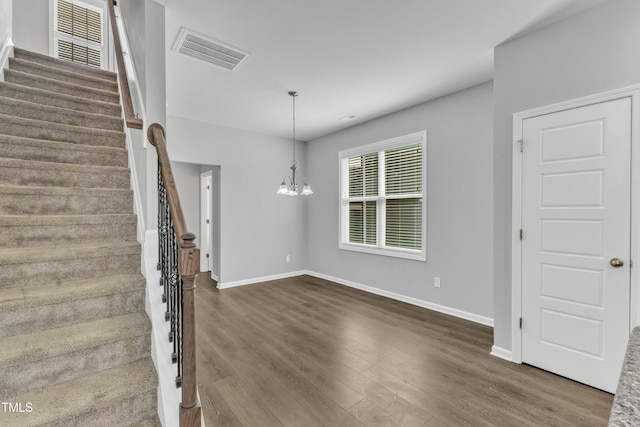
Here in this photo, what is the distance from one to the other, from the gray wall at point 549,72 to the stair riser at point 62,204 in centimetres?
322

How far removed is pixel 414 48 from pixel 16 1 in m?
5.67

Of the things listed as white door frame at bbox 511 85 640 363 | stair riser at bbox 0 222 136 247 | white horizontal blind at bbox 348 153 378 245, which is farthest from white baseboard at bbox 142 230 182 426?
white horizontal blind at bbox 348 153 378 245

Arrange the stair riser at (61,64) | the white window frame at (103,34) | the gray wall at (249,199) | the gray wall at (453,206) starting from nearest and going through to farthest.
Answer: the stair riser at (61,64)
the gray wall at (453,206)
the white window frame at (103,34)
the gray wall at (249,199)

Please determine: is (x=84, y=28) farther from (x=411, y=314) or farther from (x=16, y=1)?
(x=411, y=314)

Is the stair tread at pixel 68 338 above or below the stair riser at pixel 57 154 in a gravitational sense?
below

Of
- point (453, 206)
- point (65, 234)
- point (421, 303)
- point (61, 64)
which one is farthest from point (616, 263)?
point (61, 64)

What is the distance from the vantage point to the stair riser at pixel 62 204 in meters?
1.91

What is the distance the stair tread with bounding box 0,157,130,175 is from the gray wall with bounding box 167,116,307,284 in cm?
228

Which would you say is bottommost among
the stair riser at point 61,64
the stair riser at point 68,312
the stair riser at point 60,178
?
the stair riser at point 68,312

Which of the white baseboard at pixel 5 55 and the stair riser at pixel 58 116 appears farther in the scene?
the white baseboard at pixel 5 55

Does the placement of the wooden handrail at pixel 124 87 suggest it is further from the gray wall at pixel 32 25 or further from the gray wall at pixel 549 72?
the gray wall at pixel 549 72

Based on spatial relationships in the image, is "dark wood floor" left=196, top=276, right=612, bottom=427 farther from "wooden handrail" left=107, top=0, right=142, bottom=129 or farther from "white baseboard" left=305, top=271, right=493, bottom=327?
"wooden handrail" left=107, top=0, right=142, bottom=129

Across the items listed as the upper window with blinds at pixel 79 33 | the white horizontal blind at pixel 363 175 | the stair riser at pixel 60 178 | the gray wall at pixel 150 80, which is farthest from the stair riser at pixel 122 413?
the upper window with blinds at pixel 79 33

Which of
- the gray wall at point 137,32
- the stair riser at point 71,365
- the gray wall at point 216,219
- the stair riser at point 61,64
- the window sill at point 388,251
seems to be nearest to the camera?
the stair riser at point 71,365
